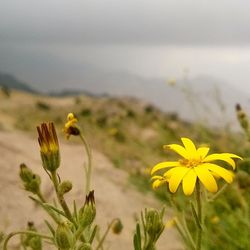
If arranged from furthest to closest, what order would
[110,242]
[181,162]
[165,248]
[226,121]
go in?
[226,121]
[165,248]
[110,242]
[181,162]

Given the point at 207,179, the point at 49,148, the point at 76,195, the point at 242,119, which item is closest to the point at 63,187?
the point at 49,148

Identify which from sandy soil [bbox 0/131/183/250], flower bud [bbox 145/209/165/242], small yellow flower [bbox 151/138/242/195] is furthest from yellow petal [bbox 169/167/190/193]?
sandy soil [bbox 0/131/183/250]

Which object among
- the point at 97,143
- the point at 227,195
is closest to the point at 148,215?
the point at 227,195

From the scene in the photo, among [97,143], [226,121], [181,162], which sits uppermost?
[97,143]

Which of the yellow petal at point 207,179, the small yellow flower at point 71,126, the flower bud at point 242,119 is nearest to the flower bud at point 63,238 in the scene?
the yellow petal at point 207,179

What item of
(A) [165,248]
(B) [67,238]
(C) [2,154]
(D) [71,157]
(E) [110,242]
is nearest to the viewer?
(B) [67,238]

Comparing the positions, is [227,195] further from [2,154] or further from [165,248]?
[2,154]

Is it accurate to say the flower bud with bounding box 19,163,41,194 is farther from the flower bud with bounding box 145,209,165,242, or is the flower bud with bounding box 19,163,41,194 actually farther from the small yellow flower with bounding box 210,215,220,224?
the small yellow flower with bounding box 210,215,220,224

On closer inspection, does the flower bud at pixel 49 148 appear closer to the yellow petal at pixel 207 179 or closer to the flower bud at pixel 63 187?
the flower bud at pixel 63 187
